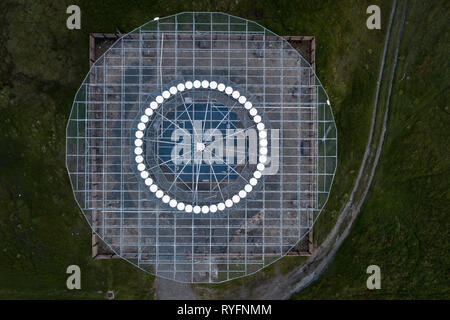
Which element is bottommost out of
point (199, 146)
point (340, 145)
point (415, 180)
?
point (415, 180)

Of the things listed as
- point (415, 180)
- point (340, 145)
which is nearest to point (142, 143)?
point (340, 145)

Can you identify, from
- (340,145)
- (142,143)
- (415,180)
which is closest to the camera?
(142,143)

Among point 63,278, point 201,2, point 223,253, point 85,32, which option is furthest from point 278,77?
point 63,278

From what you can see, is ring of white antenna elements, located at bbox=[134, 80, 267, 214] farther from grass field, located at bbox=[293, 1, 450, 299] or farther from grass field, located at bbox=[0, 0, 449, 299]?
grass field, located at bbox=[293, 1, 450, 299]

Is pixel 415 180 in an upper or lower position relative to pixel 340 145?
lower

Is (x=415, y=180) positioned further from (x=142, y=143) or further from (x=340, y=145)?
(x=142, y=143)

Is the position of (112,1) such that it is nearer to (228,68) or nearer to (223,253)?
(228,68)
